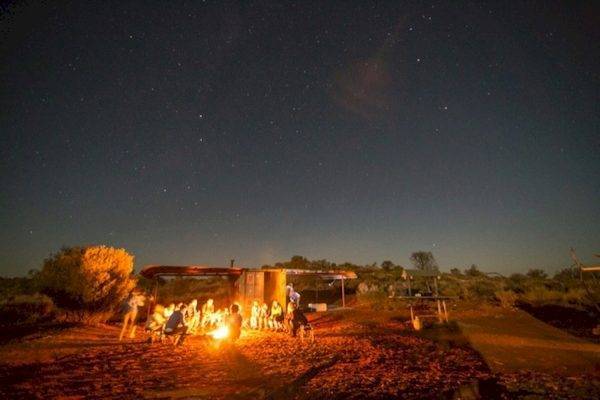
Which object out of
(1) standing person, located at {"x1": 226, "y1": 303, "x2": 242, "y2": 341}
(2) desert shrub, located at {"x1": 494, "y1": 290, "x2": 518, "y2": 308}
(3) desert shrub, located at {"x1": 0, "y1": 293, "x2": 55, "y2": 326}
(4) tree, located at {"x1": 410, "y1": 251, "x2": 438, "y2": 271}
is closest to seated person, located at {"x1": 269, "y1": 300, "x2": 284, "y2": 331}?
(1) standing person, located at {"x1": 226, "y1": 303, "x2": 242, "y2": 341}

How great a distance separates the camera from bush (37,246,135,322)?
13.6 meters

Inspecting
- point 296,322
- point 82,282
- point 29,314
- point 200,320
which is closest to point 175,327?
point 200,320

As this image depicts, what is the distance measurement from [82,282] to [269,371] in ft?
37.6

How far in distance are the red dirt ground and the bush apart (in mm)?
3747

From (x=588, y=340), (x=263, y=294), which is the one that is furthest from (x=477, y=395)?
(x=263, y=294)

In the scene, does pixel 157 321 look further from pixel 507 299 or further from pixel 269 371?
pixel 507 299

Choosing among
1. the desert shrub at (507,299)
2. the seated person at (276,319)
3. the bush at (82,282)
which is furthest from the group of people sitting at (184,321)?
the desert shrub at (507,299)

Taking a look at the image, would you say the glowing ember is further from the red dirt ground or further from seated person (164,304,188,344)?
seated person (164,304,188,344)

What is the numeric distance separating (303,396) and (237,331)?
5.20m

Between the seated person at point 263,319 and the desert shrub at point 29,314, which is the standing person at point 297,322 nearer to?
the seated person at point 263,319

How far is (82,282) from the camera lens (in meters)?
13.8

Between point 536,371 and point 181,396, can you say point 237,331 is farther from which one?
point 536,371

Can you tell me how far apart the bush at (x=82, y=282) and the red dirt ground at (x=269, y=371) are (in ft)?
12.3

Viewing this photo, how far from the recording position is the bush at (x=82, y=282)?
1364 centimetres
